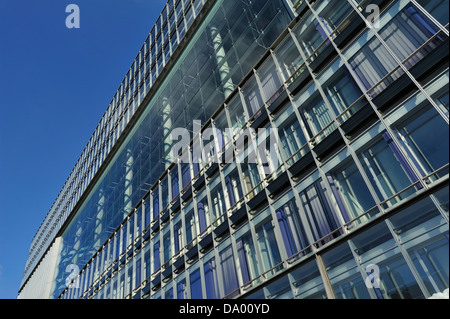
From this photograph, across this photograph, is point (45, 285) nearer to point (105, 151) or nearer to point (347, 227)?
point (105, 151)

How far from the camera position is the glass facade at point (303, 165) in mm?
11562

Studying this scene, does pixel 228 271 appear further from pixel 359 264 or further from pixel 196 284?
pixel 359 264

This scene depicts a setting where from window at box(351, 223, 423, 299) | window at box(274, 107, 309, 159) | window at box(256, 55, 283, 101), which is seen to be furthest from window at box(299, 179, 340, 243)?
window at box(256, 55, 283, 101)

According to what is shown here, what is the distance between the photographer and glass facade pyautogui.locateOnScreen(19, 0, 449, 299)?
11.6 m

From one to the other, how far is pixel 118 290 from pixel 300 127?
64.3 ft

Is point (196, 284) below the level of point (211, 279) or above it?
above

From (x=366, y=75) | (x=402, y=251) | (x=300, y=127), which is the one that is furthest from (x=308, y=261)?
(x=366, y=75)

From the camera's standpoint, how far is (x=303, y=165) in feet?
51.3

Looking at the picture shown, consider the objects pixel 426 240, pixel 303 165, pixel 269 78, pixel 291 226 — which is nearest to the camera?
pixel 426 240

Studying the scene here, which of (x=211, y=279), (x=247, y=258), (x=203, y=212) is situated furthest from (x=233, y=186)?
(x=211, y=279)

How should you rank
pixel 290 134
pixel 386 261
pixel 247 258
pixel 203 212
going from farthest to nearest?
pixel 203 212 < pixel 290 134 < pixel 247 258 < pixel 386 261

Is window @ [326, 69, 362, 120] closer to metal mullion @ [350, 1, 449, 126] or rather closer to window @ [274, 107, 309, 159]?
metal mullion @ [350, 1, 449, 126]

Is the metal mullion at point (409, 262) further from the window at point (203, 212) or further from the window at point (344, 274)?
the window at point (203, 212)

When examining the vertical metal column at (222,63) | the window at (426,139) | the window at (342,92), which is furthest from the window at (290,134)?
the vertical metal column at (222,63)
